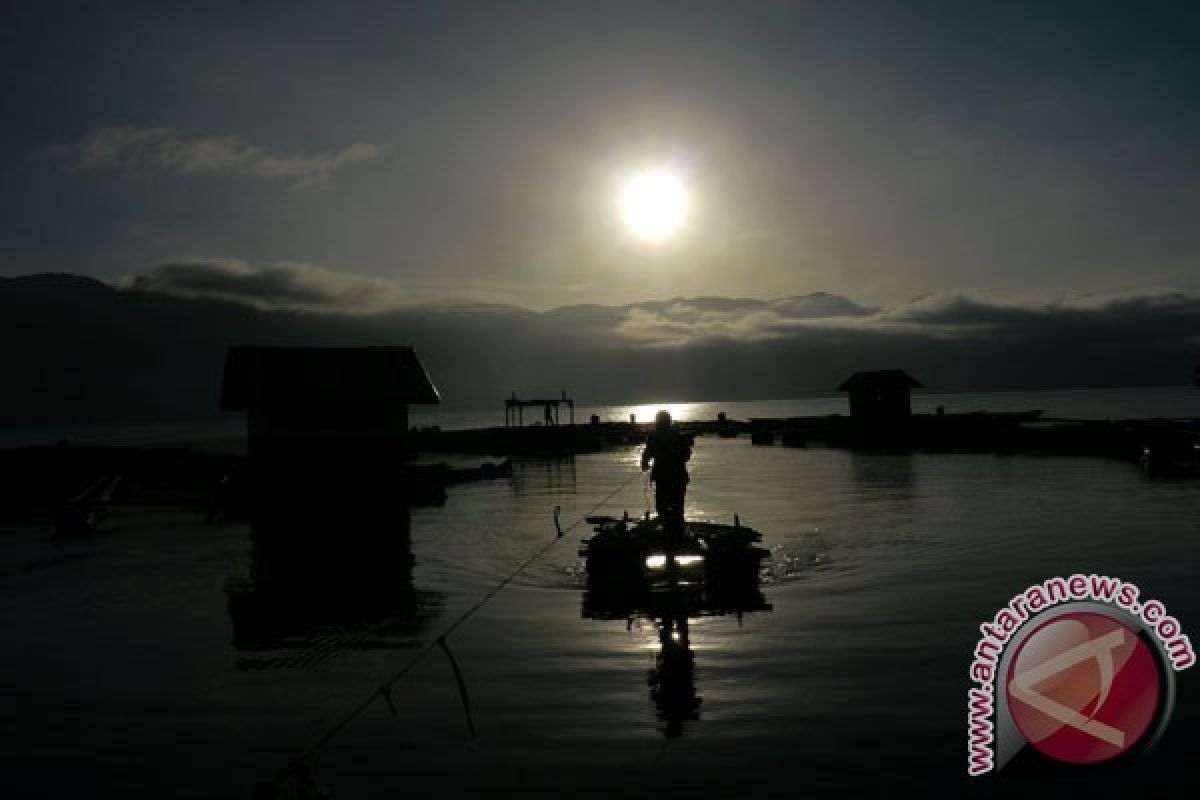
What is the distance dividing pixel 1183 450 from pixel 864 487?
2053 centimetres

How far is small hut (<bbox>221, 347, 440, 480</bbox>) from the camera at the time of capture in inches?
1561

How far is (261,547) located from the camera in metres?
Result: 25.9

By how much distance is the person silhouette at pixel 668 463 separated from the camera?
15742 mm

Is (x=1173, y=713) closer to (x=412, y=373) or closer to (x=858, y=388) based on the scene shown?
(x=412, y=373)

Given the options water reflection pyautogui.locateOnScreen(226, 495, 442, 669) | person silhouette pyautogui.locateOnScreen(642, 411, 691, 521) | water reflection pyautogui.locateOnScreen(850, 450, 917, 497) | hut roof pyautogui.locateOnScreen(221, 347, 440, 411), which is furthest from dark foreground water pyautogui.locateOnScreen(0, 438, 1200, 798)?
hut roof pyautogui.locateOnScreen(221, 347, 440, 411)

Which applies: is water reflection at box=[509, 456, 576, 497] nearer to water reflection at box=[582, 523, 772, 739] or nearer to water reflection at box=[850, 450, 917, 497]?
water reflection at box=[850, 450, 917, 497]

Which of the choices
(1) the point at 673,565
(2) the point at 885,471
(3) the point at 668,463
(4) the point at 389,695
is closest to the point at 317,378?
(3) the point at 668,463

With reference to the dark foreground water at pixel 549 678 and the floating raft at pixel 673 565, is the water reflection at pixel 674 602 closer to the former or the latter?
the floating raft at pixel 673 565

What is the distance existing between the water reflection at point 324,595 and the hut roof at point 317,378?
9897 millimetres

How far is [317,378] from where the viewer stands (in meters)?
40.9

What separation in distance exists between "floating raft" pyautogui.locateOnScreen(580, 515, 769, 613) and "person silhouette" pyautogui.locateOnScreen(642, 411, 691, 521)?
15.9 inches

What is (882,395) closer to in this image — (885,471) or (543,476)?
(885,471)

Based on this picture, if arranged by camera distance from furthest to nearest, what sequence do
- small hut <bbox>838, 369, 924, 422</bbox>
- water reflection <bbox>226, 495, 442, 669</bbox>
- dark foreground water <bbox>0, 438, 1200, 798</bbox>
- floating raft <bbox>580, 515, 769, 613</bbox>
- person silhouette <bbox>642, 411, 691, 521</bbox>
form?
small hut <bbox>838, 369, 924, 422</bbox> < person silhouette <bbox>642, 411, 691, 521</bbox> < floating raft <bbox>580, 515, 769, 613</bbox> < water reflection <bbox>226, 495, 442, 669</bbox> < dark foreground water <bbox>0, 438, 1200, 798</bbox>

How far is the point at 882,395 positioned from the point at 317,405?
53600mm
